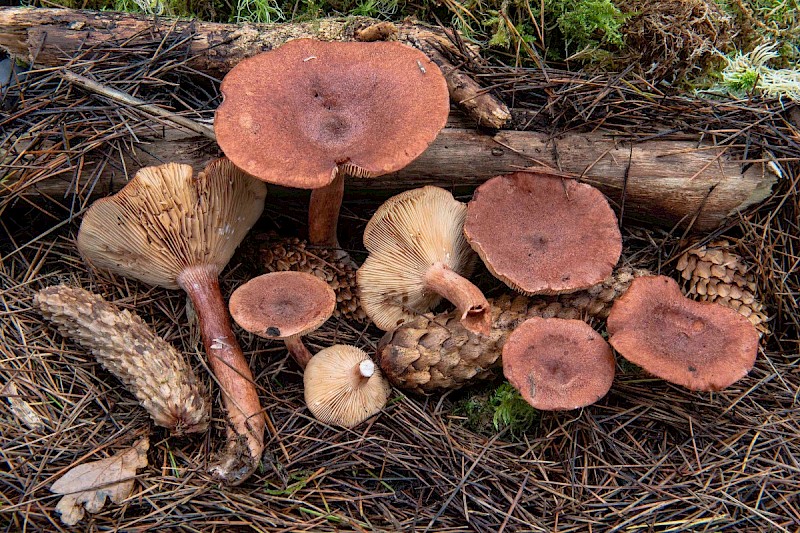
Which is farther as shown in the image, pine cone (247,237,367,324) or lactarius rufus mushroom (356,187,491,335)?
pine cone (247,237,367,324)

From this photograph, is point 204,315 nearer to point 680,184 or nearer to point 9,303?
point 9,303

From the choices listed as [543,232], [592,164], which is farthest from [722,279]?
[543,232]

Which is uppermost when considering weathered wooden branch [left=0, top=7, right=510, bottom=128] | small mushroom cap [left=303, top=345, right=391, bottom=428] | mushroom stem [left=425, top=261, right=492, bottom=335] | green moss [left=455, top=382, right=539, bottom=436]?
weathered wooden branch [left=0, top=7, right=510, bottom=128]

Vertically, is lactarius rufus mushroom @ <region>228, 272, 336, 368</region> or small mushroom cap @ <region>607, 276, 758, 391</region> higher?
lactarius rufus mushroom @ <region>228, 272, 336, 368</region>

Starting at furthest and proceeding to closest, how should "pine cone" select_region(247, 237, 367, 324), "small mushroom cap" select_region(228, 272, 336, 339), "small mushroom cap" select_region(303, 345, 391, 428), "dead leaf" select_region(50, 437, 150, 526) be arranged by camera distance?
"pine cone" select_region(247, 237, 367, 324)
"small mushroom cap" select_region(303, 345, 391, 428)
"small mushroom cap" select_region(228, 272, 336, 339)
"dead leaf" select_region(50, 437, 150, 526)

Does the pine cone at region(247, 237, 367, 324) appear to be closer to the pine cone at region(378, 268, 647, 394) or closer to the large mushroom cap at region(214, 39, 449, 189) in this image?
the pine cone at region(378, 268, 647, 394)

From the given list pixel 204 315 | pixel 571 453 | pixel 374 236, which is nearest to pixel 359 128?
pixel 374 236

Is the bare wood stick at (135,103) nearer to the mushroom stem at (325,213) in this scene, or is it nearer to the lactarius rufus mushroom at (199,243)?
the lactarius rufus mushroom at (199,243)

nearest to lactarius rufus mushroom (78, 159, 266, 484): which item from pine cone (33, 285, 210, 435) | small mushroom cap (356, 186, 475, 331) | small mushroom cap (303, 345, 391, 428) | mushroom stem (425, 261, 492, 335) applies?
pine cone (33, 285, 210, 435)
